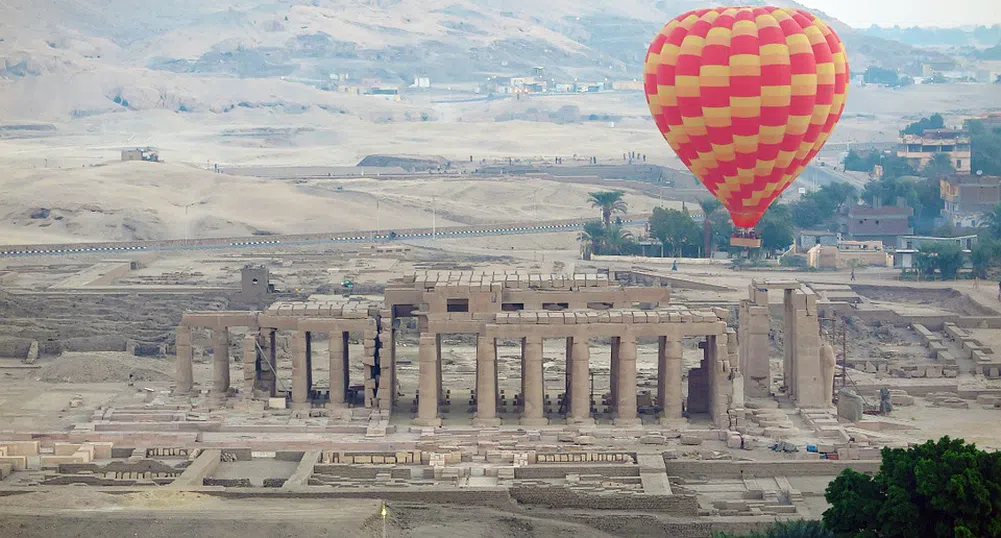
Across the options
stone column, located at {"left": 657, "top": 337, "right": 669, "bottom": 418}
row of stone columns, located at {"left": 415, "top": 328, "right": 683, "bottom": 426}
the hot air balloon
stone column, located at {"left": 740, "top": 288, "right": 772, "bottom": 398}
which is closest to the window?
row of stone columns, located at {"left": 415, "top": 328, "right": 683, "bottom": 426}

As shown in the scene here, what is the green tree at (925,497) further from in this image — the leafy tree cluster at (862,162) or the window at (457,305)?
the leafy tree cluster at (862,162)

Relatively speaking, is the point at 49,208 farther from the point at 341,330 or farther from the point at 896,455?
the point at 896,455

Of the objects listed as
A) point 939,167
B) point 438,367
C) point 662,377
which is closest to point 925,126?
point 939,167

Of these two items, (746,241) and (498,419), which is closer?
(498,419)

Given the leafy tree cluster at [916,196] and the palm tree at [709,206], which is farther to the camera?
the leafy tree cluster at [916,196]

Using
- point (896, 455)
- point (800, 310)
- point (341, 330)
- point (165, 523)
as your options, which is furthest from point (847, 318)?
point (165, 523)

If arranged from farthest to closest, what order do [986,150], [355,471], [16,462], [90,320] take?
1. [986,150]
2. [90,320]
3. [16,462]
4. [355,471]

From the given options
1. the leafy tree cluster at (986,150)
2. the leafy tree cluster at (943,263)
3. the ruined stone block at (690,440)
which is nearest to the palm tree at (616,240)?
the leafy tree cluster at (943,263)

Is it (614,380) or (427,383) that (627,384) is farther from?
(427,383)

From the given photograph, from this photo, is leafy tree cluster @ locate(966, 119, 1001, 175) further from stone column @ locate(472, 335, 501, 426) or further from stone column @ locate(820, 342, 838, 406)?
stone column @ locate(472, 335, 501, 426)
